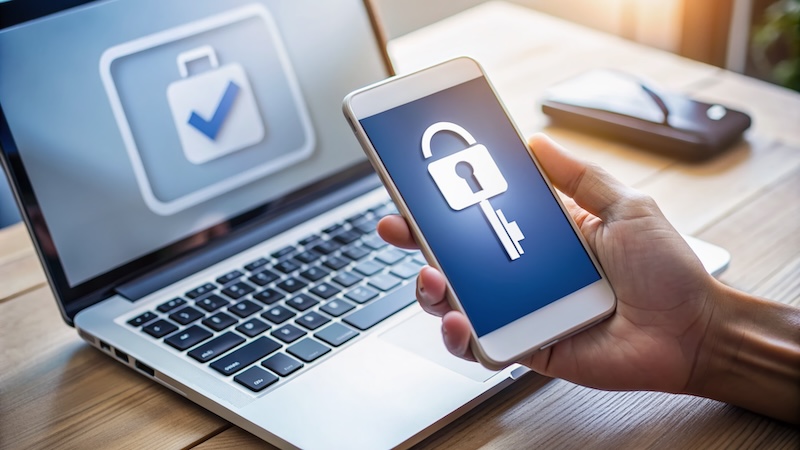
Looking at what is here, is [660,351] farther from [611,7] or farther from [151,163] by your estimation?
[611,7]

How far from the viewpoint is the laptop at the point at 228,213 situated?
2.11ft

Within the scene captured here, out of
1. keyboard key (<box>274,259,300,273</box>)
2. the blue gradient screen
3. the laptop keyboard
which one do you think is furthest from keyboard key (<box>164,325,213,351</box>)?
the blue gradient screen

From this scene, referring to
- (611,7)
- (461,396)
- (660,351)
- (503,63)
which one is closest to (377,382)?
(461,396)

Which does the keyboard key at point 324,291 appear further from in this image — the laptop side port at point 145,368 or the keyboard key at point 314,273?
the laptop side port at point 145,368

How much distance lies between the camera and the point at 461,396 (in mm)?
618

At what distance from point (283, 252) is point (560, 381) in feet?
0.95

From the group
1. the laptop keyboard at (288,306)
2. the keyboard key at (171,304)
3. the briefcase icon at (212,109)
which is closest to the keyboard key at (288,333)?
the laptop keyboard at (288,306)

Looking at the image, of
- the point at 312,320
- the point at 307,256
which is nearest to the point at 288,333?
the point at 312,320

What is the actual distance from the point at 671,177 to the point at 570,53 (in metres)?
0.35

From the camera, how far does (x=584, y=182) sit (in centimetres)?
68

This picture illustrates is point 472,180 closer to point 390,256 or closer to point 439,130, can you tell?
point 439,130

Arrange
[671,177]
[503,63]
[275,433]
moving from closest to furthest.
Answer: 1. [275,433]
2. [671,177]
3. [503,63]

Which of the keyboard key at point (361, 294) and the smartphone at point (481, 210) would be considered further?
the keyboard key at point (361, 294)

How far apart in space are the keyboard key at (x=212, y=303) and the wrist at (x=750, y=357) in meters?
0.38
